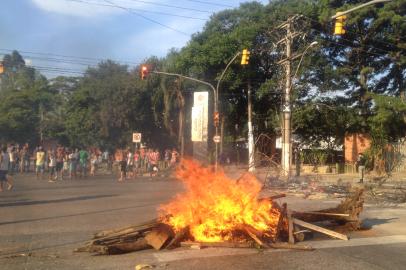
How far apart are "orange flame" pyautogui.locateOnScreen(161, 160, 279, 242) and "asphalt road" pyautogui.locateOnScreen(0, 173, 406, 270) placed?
1.99 feet

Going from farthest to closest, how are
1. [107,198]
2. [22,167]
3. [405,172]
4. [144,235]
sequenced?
[405,172] → [22,167] → [107,198] → [144,235]

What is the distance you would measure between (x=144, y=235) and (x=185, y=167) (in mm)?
1962

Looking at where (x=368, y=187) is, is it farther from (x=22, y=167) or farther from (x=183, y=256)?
(x=22, y=167)

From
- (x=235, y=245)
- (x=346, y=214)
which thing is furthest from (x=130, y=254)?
(x=346, y=214)

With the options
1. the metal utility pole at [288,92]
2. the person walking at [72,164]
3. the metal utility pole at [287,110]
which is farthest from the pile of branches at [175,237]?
the metal utility pole at [288,92]

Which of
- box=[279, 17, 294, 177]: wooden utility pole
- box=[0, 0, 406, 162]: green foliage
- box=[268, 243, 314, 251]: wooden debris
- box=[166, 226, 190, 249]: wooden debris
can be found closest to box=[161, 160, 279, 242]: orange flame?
box=[166, 226, 190, 249]: wooden debris

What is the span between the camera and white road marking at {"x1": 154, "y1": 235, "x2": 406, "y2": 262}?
802 centimetres

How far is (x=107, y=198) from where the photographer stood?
54.4 feet

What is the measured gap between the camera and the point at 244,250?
8.53 meters

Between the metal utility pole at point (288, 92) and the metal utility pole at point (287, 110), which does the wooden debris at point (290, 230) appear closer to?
the metal utility pole at point (287, 110)

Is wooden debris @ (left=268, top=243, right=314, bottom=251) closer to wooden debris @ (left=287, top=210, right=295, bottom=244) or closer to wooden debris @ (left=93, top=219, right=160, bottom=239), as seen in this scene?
wooden debris @ (left=287, top=210, right=295, bottom=244)

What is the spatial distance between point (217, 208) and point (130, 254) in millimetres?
1945

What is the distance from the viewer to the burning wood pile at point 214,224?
8555 millimetres

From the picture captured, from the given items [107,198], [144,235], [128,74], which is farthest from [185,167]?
[128,74]
